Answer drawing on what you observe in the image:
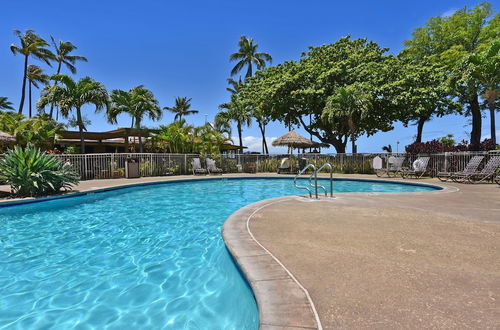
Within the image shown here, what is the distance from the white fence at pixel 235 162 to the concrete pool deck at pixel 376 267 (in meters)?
10.8

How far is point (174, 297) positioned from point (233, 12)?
13.0 meters

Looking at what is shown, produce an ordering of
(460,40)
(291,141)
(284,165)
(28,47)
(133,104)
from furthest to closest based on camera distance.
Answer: (28,47) < (460,40) < (133,104) < (291,141) < (284,165)

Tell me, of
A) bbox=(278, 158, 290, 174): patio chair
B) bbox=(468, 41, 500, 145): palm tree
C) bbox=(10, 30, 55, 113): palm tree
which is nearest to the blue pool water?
bbox=(278, 158, 290, 174): patio chair

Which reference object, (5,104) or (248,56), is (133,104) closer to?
(248,56)

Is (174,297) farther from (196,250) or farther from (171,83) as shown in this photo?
(171,83)

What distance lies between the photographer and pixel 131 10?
10984 millimetres

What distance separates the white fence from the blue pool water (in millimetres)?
7808

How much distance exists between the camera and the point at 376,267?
2.66 metres

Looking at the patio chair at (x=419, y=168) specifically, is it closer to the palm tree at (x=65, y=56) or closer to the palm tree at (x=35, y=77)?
the palm tree at (x=35, y=77)

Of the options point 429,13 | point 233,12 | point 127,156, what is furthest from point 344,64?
point 127,156

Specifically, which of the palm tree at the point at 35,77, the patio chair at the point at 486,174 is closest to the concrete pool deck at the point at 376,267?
the patio chair at the point at 486,174

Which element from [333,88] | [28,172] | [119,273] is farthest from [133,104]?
[119,273]

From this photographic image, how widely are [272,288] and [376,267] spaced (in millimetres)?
1158

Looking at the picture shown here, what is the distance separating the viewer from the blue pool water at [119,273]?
265 cm
